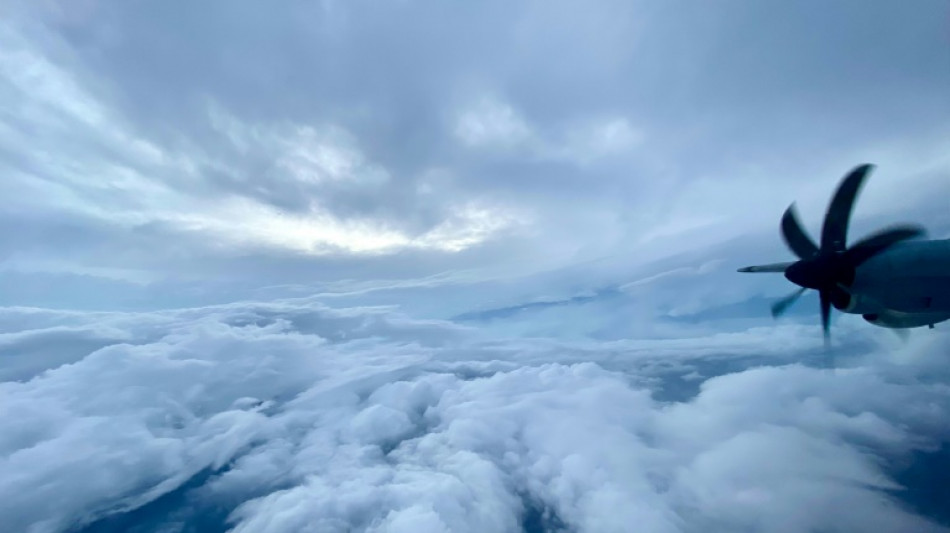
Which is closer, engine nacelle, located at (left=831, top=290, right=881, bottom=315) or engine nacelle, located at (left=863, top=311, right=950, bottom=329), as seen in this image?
engine nacelle, located at (left=831, top=290, right=881, bottom=315)

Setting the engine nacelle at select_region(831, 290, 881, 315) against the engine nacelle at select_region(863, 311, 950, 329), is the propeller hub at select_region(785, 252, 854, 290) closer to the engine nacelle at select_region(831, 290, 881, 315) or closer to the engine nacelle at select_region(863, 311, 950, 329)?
the engine nacelle at select_region(831, 290, 881, 315)

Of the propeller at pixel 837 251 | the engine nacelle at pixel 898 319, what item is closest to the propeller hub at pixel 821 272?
the propeller at pixel 837 251

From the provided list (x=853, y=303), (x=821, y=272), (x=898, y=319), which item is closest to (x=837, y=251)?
(x=821, y=272)

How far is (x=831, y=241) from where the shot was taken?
15.1 m

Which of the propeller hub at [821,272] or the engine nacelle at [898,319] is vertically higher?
the propeller hub at [821,272]

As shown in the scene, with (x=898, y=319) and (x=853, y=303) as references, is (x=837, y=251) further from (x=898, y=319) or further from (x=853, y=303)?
(x=898, y=319)

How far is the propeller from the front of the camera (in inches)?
545

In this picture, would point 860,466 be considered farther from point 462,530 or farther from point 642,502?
point 462,530

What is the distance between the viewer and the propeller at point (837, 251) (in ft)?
45.4

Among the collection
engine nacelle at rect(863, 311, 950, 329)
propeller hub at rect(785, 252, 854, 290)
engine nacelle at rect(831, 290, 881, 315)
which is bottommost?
engine nacelle at rect(863, 311, 950, 329)

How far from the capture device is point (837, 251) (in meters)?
15.0

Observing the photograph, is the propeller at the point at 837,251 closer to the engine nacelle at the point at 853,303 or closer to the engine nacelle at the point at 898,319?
the engine nacelle at the point at 853,303

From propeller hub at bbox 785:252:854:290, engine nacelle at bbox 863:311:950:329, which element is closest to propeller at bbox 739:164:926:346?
propeller hub at bbox 785:252:854:290

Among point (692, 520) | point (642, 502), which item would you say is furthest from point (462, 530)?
point (692, 520)
